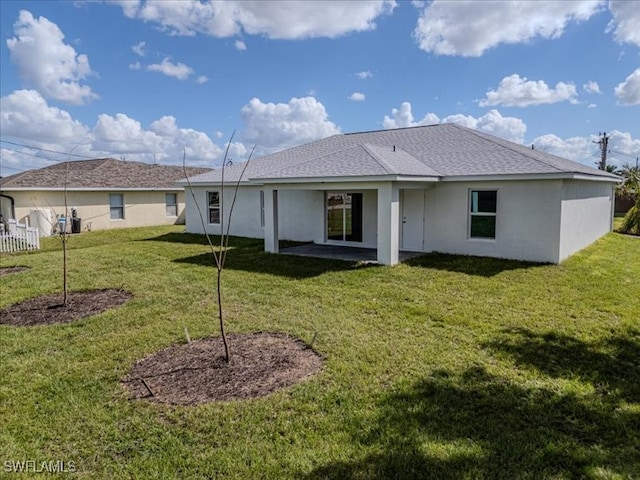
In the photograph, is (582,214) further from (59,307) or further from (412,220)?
(59,307)

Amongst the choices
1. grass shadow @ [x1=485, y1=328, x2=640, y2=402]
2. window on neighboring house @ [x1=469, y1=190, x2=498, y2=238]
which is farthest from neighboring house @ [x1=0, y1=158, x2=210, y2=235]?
grass shadow @ [x1=485, y1=328, x2=640, y2=402]

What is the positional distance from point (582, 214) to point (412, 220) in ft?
19.8

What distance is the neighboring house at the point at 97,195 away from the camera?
22.7 m

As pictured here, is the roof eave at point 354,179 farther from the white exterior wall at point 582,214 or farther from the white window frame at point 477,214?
the white exterior wall at point 582,214

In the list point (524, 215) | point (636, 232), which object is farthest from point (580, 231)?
point (636, 232)

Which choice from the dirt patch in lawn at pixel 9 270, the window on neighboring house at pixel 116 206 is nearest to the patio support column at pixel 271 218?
the dirt patch in lawn at pixel 9 270

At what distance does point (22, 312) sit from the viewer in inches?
348

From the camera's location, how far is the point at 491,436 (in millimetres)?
4227

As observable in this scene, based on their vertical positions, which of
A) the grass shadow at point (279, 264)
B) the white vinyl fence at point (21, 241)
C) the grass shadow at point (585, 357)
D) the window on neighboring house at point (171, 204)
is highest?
the window on neighboring house at point (171, 204)

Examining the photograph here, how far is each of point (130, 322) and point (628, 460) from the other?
7421 mm

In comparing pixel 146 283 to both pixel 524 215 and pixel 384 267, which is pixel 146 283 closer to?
pixel 384 267

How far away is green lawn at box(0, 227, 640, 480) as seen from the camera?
393 cm

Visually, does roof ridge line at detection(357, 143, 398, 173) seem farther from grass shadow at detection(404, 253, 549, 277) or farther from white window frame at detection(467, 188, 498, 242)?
white window frame at detection(467, 188, 498, 242)

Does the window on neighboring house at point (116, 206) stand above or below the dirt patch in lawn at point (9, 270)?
above
